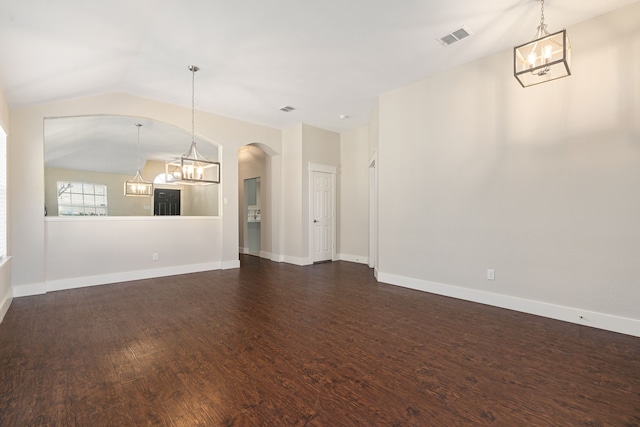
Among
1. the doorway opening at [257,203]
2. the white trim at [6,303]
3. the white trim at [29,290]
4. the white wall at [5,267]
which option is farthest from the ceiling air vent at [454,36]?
the white trim at [29,290]

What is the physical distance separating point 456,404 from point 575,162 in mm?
2806

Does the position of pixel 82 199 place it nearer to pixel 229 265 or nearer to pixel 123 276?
pixel 123 276

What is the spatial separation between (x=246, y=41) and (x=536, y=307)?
171 inches

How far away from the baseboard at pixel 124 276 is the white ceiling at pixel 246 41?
250 cm

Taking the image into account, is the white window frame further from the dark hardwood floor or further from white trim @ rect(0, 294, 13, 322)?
the dark hardwood floor

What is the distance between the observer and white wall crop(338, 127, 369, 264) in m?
6.82

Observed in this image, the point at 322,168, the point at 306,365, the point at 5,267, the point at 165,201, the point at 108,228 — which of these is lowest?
the point at 306,365

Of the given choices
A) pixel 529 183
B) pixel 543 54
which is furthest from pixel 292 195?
pixel 543 54

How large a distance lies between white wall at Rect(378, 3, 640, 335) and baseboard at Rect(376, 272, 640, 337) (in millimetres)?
10

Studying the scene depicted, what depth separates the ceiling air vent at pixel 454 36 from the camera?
3.23 m

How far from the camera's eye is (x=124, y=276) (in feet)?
16.5

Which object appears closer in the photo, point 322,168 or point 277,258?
point 322,168

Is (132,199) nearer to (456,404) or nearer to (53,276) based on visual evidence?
(53,276)

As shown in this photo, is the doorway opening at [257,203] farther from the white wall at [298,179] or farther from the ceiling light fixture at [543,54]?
the ceiling light fixture at [543,54]
